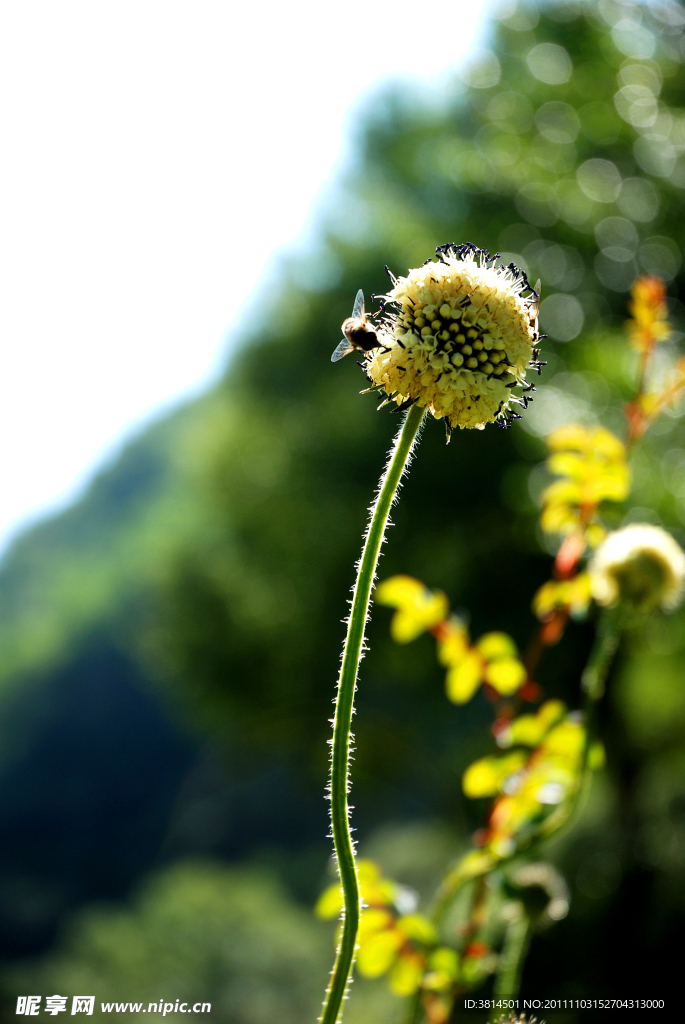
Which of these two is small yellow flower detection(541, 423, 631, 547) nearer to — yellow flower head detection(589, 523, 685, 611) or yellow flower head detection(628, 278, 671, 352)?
yellow flower head detection(589, 523, 685, 611)

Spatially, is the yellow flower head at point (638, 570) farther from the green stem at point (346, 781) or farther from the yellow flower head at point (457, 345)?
the green stem at point (346, 781)

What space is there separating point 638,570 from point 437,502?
8.89m

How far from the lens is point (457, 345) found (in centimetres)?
95

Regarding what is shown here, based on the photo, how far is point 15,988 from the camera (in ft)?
26.2

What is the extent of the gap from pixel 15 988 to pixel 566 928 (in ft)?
18.4

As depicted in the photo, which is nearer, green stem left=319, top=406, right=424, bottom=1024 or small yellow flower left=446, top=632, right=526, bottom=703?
green stem left=319, top=406, right=424, bottom=1024

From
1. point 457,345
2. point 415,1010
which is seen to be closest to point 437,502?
point 415,1010

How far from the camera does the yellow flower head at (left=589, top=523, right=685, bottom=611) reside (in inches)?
63.6

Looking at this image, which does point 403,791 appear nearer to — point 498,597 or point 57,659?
point 498,597

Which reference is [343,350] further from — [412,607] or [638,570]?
[638,570]

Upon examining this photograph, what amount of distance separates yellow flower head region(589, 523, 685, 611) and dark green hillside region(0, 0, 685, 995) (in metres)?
6.30

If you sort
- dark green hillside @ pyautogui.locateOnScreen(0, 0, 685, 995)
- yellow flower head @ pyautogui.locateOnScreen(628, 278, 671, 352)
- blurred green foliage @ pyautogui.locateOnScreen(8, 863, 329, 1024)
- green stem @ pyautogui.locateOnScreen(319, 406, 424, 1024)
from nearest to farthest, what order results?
green stem @ pyautogui.locateOnScreen(319, 406, 424, 1024) → yellow flower head @ pyautogui.locateOnScreen(628, 278, 671, 352) → blurred green foliage @ pyautogui.locateOnScreen(8, 863, 329, 1024) → dark green hillside @ pyautogui.locateOnScreen(0, 0, 685, 995)

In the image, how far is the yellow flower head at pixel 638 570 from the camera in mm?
1614
